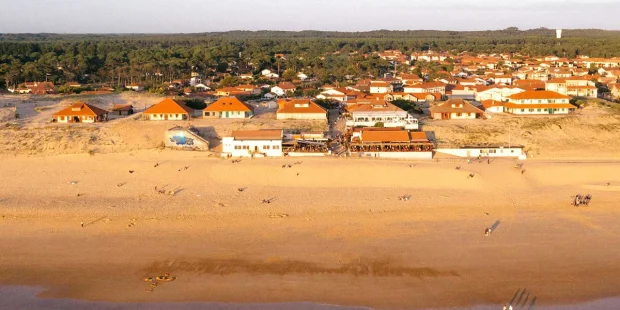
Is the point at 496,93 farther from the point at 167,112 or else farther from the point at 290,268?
the point at 290,268

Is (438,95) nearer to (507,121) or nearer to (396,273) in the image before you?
(507,121)

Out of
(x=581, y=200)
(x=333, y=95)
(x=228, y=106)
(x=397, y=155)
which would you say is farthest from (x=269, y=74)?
(x=581, y=200)

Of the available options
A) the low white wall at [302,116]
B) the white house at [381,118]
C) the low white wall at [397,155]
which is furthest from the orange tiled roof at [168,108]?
the low white wall at [397,155]

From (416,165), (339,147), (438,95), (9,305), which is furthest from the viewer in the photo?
(438,95)

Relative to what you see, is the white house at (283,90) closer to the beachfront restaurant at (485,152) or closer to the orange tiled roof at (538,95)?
the orange tiled roof at (538,95)

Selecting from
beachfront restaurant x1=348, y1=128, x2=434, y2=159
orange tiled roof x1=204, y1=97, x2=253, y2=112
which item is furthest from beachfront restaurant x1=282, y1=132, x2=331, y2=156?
orange tiled roof x1=204, y1=97, x2=253, y2=112

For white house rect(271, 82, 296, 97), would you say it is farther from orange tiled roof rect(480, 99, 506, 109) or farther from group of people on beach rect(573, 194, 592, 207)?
group of people on beach rect(573, 194, 592, 207)

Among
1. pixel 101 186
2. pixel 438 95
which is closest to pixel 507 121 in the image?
pixel 438 95

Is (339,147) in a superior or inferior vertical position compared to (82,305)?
superior
